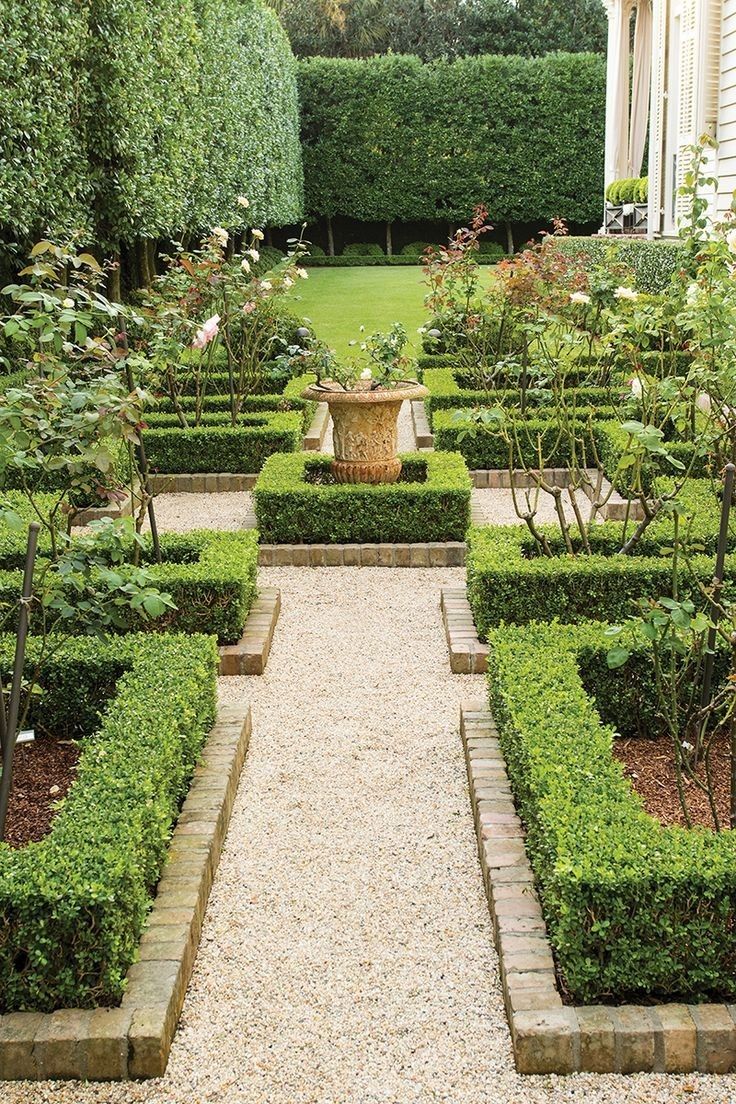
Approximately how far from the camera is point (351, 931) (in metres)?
3.41

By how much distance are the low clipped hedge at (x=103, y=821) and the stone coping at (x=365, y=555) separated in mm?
2477

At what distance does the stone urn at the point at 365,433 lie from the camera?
25.2ft

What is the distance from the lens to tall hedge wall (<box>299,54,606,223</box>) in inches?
1037

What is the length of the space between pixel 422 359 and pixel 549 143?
15835mm

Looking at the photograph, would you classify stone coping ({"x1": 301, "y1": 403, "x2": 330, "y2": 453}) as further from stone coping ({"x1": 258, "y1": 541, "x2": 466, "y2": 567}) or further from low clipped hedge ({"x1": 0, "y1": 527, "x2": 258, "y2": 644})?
low clipped hedge ({"x1": 0, "y1": 527, "x2": 258, "y2": 644})

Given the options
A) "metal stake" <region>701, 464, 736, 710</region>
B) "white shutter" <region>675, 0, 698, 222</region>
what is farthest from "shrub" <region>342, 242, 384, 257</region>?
"metal stake" <region>701, 464, 736, 710</region>

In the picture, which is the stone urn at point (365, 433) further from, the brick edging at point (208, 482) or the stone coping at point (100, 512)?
the stone coping at point (100, 512)

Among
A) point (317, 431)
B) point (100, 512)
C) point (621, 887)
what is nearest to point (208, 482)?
point (100, 512)

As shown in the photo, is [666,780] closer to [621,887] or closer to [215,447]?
[621,887]

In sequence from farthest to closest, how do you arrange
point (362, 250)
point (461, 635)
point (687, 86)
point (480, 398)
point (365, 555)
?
point (362, 250)
point (687, 86)
point (480, 398)
point (365, 555)
point (461, 635)

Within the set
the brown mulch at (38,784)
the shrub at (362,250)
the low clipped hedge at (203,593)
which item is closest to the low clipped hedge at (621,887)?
the brown mulch at (38,784)

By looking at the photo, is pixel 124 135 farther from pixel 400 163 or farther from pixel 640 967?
pixel 400 163

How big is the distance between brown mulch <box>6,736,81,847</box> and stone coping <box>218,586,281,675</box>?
1.16 meters

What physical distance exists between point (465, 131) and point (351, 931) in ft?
84.0
